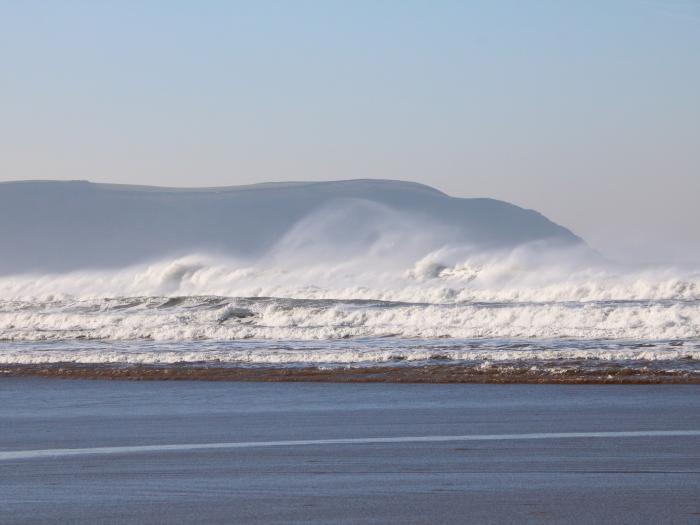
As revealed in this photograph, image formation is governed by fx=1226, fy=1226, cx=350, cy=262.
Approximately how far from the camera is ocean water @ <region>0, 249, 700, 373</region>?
14.4 meters

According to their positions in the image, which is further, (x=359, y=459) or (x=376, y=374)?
(x=376, y=374)

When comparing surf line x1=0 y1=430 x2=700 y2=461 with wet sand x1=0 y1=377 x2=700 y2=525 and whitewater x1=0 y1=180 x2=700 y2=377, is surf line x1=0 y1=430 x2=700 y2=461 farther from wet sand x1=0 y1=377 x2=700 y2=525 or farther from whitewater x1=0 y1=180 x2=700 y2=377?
whitewater x1=0 y1=180 x2=700 y2=377

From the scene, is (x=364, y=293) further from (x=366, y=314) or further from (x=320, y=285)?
(x=366, y=314)

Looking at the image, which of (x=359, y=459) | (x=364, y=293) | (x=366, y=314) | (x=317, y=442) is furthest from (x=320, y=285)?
(x=359, y=459)

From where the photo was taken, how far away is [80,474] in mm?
5742

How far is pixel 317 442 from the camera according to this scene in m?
6.79

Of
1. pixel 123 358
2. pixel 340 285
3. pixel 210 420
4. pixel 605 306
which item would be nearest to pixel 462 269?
pixel 340 285

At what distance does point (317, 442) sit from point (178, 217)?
6309 centimetres

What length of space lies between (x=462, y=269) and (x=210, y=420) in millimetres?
30804

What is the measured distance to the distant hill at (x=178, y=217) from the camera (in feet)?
200

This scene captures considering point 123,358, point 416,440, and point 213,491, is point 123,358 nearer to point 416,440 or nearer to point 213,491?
point 416,440

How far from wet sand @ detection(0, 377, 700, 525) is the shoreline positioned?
1164 mm

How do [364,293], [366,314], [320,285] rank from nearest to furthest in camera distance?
[366,314], [364,293], [320,285]

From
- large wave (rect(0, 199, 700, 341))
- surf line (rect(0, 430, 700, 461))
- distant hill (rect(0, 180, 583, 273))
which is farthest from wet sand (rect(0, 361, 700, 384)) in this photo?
distant hill (rect(0, 180, 583, 273))
